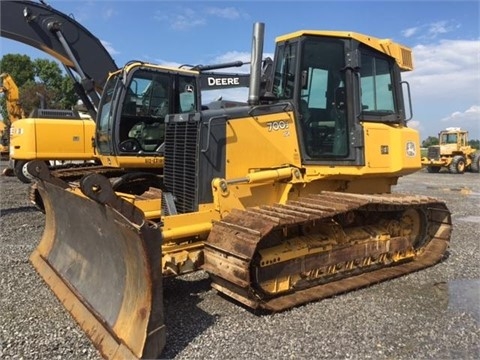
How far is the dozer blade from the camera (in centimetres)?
341

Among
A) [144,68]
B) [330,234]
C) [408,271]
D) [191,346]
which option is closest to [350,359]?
[191,346]

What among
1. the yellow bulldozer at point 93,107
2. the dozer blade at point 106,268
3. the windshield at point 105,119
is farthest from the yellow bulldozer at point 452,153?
the dozer blade at point 106,268

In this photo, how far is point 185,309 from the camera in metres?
4.46

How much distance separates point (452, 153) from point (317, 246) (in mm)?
25799

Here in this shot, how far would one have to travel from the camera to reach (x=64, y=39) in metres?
10.0

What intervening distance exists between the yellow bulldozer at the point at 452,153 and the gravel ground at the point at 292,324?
77.9 feet

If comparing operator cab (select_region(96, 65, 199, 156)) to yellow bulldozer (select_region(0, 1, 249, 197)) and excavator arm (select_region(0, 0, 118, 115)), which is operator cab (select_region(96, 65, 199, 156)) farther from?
excavator arm (select_region(0, 0, 118, 115))

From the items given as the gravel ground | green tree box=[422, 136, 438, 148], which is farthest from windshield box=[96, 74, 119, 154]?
green tree box=[422, 136, 438, 148]

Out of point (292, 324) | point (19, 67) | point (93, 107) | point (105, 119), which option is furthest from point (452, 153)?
point (19, 67)

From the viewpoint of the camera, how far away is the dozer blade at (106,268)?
134 inches

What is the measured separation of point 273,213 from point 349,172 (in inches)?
60.0

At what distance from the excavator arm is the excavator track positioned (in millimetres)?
6572

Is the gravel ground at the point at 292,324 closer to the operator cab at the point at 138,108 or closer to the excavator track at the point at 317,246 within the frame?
the excavator track at the point at 317,246

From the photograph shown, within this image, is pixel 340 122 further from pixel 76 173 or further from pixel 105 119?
pixel 76 173
